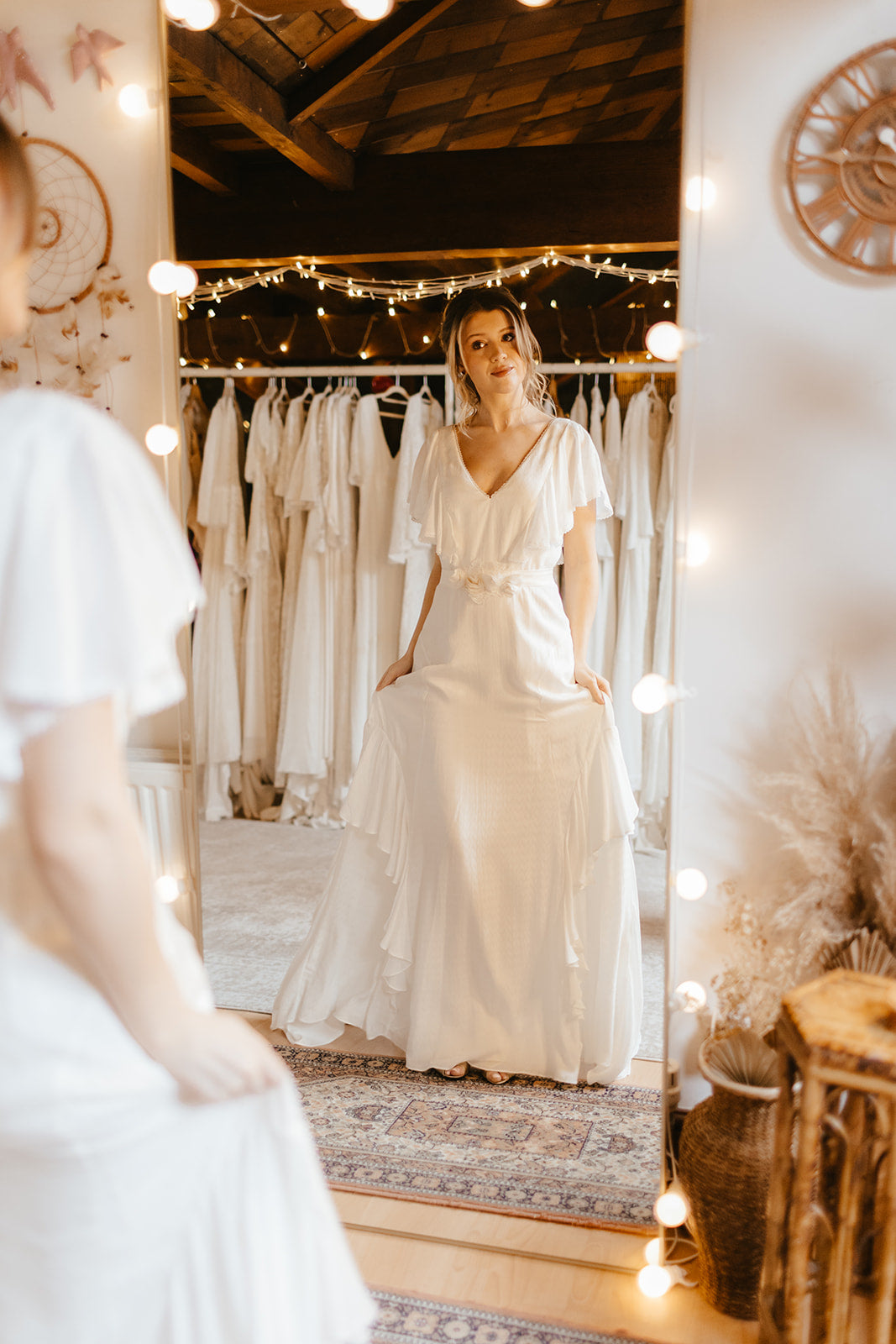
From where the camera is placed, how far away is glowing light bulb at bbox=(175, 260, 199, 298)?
81.3 inches

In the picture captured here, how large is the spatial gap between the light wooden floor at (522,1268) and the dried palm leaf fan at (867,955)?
1.99 feet

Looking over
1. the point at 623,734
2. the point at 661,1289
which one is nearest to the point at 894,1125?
the point at 661,1289

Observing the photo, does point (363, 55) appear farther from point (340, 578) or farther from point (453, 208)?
point (340, 578)

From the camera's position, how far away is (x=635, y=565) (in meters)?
2.07

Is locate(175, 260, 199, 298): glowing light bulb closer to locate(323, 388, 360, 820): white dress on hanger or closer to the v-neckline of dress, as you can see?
locate(323, 388, 360, 820): white dress on hanger

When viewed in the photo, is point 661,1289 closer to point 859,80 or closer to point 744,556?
point 744,556

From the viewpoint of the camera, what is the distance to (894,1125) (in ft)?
4.05

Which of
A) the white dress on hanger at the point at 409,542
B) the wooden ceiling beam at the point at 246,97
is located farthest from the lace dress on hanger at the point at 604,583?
the wooden ceiling beam at the point at 246,97

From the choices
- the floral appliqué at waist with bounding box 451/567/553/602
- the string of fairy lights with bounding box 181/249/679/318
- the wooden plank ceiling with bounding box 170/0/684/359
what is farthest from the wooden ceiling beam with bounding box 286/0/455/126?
the floral appliqué at waist with bounding box 451/567/553/602

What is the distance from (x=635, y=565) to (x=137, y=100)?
1.35 metres

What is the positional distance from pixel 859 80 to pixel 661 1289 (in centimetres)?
198

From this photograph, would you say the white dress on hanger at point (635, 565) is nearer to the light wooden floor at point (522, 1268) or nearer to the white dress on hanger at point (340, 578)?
the white dress on hanger at point (340, 578)

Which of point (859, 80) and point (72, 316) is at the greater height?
point (859, 80)

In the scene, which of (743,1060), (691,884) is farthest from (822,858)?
(743,1060)
